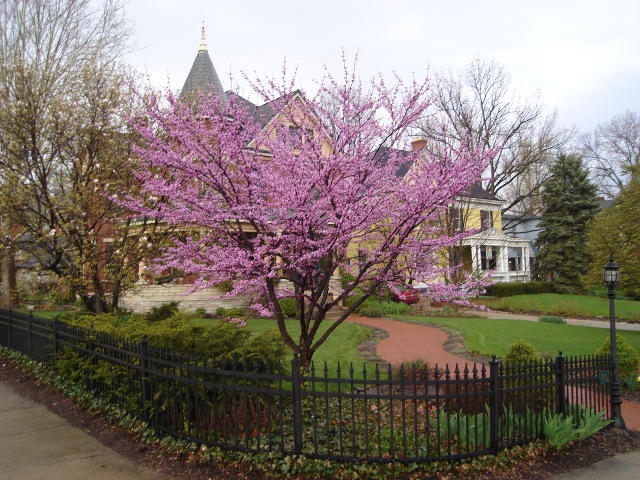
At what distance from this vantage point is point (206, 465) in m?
5.06

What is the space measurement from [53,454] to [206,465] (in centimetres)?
184

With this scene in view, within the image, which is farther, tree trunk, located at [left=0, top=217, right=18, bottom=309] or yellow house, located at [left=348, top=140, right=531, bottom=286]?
yellow house, located at [left=348, top=140, right=531, bottom=286]

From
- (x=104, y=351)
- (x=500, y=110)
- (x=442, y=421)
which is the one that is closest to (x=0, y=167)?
(x=104, y=351)

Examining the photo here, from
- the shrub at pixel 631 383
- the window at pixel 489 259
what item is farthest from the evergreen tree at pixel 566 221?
the shrub at pixel 631 383

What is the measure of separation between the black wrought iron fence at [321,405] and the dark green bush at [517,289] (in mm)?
23826

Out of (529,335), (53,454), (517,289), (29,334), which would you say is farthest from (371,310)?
(53,454)

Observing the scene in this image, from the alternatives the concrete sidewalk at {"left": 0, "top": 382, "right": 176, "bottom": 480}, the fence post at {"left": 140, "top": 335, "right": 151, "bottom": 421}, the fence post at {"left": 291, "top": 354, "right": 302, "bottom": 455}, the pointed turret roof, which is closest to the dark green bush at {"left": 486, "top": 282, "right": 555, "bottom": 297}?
the pointed turret roof

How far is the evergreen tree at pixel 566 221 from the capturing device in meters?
31.7

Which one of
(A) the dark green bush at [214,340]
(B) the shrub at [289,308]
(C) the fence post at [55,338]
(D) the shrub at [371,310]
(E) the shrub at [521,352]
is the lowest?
(D) the shrub at [371,310]

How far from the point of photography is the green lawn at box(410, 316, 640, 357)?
12.0 meters

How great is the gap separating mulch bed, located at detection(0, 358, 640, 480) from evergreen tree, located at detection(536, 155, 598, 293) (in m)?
27.6

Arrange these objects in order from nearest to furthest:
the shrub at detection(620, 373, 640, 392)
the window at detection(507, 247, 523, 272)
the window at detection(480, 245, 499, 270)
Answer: the shrub at detection(620, 373, 640, 392), the window at detection(480, 245, 499, 270), the window at detection(507, 247, 523, 272)

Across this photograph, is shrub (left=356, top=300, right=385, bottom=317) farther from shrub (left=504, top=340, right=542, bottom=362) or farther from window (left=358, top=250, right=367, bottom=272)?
window (left=358, top=250, right=367, bottom=272)

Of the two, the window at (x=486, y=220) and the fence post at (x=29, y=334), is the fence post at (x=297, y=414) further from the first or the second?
the window at (x=486, y=220)
